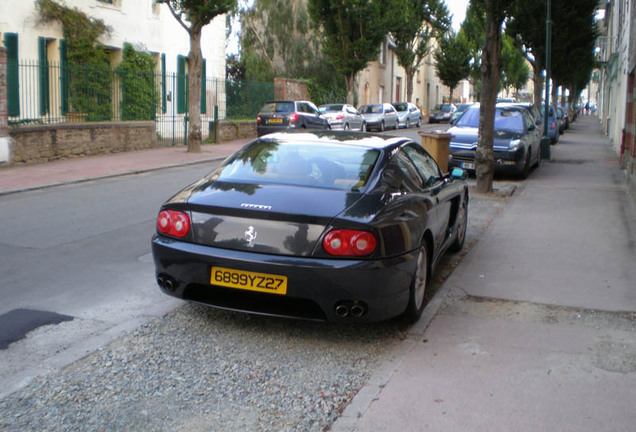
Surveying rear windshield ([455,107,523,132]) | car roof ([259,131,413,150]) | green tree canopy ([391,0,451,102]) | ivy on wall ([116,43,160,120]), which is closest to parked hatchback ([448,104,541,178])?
rear windshield ([455,107,523,132])

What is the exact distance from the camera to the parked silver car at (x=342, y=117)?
109 feet

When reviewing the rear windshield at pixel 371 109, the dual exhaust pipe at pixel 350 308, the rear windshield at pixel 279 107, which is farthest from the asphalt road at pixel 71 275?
the rear windshield at pixel 371 109

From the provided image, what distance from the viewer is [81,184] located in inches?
535

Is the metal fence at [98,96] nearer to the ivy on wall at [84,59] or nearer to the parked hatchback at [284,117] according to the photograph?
the ivy on wall at [84,59]

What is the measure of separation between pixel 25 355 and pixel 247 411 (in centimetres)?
170

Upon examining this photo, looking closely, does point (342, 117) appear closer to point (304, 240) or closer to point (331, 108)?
point (331, 108)

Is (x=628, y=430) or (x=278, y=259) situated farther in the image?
(x=278, y=259)

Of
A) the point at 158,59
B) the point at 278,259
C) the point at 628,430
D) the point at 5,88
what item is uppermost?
the point at 158,59

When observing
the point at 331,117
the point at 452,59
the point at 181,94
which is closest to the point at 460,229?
the point at 181,94

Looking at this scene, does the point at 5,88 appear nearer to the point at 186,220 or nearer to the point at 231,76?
the point at 186,220

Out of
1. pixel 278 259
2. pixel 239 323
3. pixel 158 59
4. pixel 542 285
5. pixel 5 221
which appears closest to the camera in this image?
pixel 278 259

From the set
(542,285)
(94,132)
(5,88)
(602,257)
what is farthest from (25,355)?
(94,132)

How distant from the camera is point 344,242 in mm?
4496

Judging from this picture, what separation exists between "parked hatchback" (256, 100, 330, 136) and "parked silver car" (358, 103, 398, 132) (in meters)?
10.8
